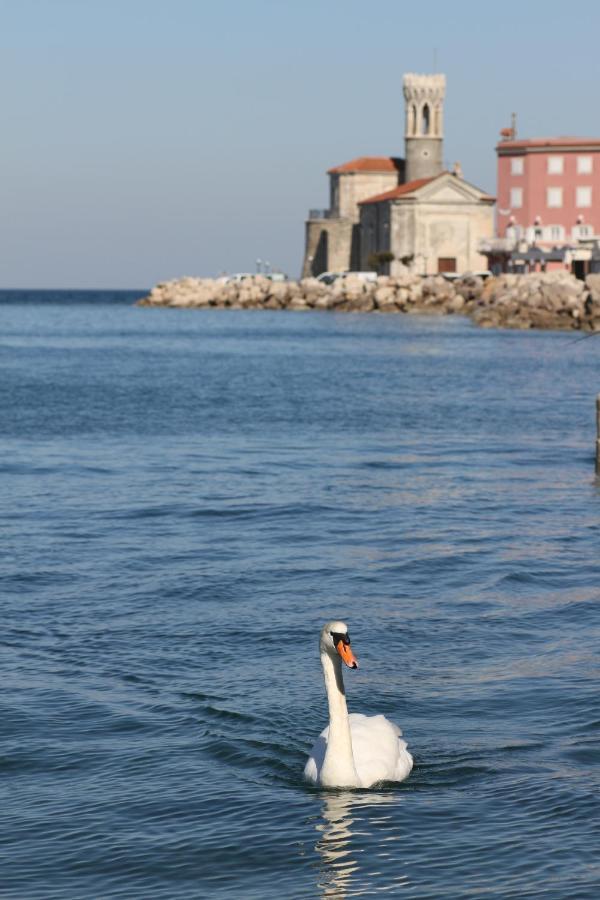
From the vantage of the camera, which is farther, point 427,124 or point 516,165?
point 427,124

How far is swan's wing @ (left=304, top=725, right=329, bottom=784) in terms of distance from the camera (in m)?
10.3

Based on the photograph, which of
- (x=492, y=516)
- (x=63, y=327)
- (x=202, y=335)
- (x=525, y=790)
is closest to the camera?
(x=525, y=790)

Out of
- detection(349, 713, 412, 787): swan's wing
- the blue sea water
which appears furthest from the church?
detection(349, 713, 412, 787): swan's wing

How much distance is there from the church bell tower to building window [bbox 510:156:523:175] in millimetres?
26884

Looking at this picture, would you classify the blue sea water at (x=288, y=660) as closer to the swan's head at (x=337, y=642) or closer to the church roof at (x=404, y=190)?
the swan's head at (x=337, y=642)

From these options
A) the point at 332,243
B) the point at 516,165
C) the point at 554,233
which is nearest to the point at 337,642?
the point at 554,233

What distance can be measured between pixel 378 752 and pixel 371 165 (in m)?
140

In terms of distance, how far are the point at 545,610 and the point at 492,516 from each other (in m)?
5.93

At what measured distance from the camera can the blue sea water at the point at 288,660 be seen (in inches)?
360

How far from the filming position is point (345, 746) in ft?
32.9

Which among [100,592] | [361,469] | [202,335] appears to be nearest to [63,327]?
[202,335]

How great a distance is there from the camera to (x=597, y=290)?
8038cm

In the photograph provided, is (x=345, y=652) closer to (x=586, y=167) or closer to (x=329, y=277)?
(x=586, y=167)

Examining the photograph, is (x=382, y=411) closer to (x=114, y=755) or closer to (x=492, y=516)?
(x=492, y=516)
